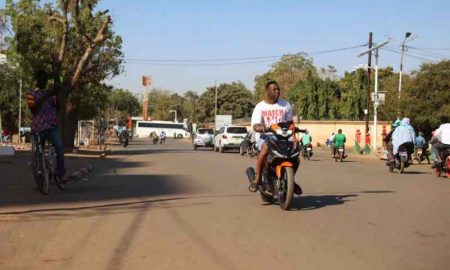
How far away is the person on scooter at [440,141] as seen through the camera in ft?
55.8

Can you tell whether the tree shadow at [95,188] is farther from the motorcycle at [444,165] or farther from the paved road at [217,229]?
the motorcycle at [444,165]

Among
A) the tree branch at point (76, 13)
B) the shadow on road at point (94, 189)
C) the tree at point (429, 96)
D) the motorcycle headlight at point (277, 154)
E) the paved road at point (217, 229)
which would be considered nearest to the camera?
the paved road at point (217, 229)

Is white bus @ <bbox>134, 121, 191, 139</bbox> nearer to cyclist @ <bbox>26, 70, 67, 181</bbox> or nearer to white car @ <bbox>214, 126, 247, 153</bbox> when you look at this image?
white car @ <bbox>214, 126, 247, 153</bbox>

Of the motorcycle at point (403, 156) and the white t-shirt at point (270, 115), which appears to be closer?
the white t-shirt at point (270, 115)

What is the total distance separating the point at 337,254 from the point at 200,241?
1544mm

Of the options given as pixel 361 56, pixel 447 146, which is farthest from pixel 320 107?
pixel 447 146

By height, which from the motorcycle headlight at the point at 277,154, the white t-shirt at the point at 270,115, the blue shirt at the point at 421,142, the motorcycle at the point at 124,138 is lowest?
the motorcycle at the point at 124,138

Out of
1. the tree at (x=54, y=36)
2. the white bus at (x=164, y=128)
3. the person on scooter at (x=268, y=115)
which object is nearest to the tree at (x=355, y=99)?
the tree at (x=54, y=36)

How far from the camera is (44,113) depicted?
1036 cm

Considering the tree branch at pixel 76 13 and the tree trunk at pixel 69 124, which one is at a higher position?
the tree branch at pixel 76 13

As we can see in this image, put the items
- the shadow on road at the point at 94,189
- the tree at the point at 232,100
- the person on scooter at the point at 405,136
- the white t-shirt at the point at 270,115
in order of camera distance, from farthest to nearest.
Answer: the tree at the point at 232,100, the person on scooter at the point at 405,136, the shadow on road at the point at 94,189, the white t-shirt at the point at 270,115

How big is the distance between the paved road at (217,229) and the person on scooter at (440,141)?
17.0 ft

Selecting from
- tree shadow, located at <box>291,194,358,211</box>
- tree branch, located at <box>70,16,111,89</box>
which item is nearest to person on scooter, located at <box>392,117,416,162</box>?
tree shadow, located at <box>291,194,358,211</box>

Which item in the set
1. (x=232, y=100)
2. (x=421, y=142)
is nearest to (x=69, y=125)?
(x=421, y=142)
